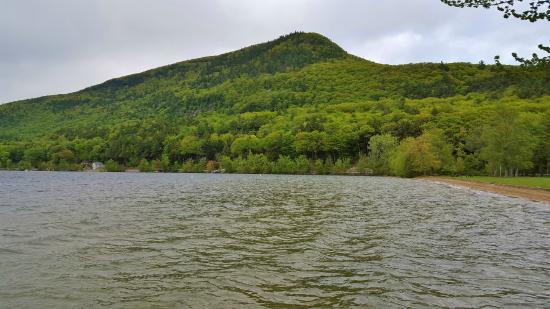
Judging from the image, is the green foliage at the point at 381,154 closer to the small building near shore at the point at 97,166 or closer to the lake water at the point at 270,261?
the lake water at the point at 270,261

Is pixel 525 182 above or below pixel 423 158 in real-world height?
below

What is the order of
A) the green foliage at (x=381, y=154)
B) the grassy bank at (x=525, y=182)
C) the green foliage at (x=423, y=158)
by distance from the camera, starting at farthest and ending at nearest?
the green foliage at (x=381, y=154) → the green foliage at (x=423, y=158) → the grassy bank at (x=525, y=182)

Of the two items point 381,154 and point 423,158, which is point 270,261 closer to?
point 423,158

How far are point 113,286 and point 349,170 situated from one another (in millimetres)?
131922

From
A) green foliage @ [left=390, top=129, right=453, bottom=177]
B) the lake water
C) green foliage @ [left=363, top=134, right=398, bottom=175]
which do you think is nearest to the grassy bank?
green foliage @ [left=390, top=129, right=453, bottom=177]

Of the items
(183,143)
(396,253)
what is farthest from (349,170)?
(396,253)

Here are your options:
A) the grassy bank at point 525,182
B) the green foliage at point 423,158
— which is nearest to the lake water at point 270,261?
the grassy bank at point 525,182

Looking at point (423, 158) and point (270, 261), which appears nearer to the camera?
point (270, 261)

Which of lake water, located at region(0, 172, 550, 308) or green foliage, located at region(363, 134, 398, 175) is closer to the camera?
lake water, located at region(0, 172, 550, 308)

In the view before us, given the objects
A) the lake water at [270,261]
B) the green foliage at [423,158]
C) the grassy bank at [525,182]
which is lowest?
the lake water at [270,261]

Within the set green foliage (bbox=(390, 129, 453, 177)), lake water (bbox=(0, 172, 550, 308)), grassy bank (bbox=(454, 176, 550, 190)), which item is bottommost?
lake water (bbox=(0, 172, 550, 308))

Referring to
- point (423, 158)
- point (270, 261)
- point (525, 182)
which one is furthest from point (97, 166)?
point (270, 261)

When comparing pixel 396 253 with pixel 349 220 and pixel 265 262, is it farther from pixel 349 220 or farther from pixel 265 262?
pixel 349 220

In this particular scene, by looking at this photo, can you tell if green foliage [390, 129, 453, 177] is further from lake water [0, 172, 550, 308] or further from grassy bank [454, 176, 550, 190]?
lake water [0, 172, 550, 308]
